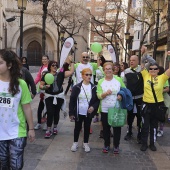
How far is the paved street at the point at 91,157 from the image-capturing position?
434 centimetres

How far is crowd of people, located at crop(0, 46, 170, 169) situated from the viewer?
9.40 ft

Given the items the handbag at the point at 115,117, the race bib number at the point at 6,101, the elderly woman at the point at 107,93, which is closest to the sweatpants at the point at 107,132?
the elderly woman at the point at 107,93

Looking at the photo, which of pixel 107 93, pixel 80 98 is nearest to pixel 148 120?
pixel 107 93

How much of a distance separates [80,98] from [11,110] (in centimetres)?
216

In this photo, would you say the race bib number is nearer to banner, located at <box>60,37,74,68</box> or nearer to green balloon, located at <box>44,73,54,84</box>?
green balloon, located at <box>44,73,54,84</box>

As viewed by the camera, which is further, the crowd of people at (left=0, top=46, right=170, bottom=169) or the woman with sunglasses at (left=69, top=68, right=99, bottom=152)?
the woman with sunglasses at (left=69, top=68, right=99, bottom=152)

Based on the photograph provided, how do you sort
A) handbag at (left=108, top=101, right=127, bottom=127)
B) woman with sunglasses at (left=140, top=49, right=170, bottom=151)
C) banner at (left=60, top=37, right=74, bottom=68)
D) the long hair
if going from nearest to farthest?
1. the long hair
2. handbag at (left=108, top=101, right=127, bottom=127)
3. woman with sunglasses at (left=140, top=49, right=170, bottom=151)
4. banner at (left=60, top=37, right=74, bottom=68)

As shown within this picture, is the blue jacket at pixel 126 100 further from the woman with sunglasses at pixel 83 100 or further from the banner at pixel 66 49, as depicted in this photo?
the banner at pixel 66 49

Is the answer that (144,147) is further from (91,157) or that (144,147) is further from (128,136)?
(91,157)

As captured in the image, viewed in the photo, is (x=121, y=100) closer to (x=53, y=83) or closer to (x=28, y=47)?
(x=53, y=83)

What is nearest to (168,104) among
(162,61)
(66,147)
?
(66,147)

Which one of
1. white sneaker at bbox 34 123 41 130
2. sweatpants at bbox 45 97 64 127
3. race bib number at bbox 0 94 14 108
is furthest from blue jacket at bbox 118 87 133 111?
white sneaker at bbox 34 123 41 130

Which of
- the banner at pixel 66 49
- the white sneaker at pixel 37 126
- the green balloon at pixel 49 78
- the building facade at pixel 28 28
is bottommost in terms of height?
the white sneaker at pixel 37 126

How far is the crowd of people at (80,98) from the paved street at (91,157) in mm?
172
